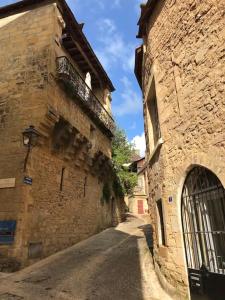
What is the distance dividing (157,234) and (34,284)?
9.35 feet

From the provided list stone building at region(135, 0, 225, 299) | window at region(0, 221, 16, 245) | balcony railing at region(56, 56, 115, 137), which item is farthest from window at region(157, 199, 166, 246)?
balcony railing at region(56, 56, 115, 137)

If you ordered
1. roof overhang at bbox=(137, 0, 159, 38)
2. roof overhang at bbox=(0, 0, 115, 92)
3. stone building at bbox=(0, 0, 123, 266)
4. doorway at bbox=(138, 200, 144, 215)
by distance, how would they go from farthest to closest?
1. doorway at bbox=(138, 200, 144, 215)
2. roof overhang at bbox=(0, 0, 115, 92)
3. stone building at bbox=(0, 0, 123, 266)
4. roof overhang at bbox=(137, 0, 159, 38)

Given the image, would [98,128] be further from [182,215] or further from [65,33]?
[182,215]

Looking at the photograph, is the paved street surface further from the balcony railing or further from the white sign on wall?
the balcony railing

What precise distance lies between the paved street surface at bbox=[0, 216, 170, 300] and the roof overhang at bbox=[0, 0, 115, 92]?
8.26m

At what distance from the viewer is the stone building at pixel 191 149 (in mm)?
3906

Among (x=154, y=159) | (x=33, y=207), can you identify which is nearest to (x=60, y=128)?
(x=33, y=207)

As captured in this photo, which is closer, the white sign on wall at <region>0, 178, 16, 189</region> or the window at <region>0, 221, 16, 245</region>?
the window at <region>0, 221, 16, 245</region>

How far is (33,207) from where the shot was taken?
740 cm

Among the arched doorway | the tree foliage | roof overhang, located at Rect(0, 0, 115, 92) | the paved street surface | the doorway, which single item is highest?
roof overhang, located at Rect(0, 0, 115, 92)

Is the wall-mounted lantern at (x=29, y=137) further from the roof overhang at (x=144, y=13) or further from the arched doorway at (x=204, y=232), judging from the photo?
the arched doorway at (x=204, y=232)

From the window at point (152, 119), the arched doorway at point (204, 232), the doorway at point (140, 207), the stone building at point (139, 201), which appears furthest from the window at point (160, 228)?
the doorway at point (140, 207)

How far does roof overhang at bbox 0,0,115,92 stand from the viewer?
9898 mm

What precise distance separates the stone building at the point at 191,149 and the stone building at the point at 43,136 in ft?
11.7
